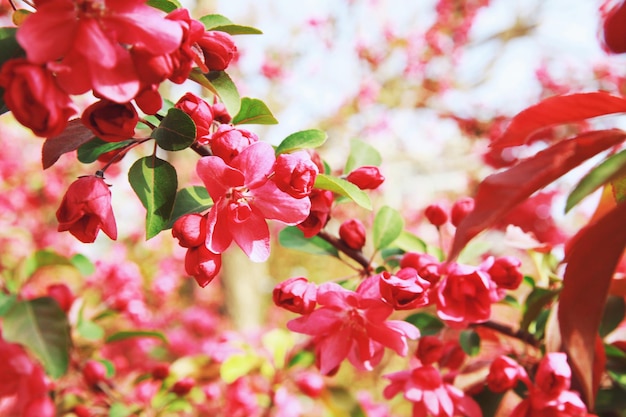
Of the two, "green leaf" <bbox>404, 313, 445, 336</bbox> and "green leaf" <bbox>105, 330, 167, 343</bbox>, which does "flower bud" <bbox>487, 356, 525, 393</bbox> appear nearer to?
"green leaf" <bbox>404, 313, 445, 336</bbox>

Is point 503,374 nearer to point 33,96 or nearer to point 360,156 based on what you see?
point 360,156

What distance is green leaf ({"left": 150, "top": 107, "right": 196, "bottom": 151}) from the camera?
1.91 feet

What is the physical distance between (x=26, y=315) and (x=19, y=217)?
9.98 feet

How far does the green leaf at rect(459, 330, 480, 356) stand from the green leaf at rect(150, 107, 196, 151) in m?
0.58

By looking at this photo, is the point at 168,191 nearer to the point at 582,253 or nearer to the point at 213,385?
the point at 582,253

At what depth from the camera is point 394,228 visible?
93cm

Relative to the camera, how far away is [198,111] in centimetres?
63

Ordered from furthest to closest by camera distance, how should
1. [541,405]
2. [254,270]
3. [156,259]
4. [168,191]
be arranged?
[254,270] → [156,259] → [541,405] → [168,191]

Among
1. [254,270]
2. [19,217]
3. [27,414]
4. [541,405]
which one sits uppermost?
[541,405]

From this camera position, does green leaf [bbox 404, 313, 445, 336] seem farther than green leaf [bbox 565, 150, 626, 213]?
Yes

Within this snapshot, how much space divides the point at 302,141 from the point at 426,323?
1.47 feet

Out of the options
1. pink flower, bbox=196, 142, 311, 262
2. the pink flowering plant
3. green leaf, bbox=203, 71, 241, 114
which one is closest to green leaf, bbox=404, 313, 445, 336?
the pink flowering plant

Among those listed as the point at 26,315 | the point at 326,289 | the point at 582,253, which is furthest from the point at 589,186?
the point at 26,315

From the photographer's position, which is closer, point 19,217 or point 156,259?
point 19,217
